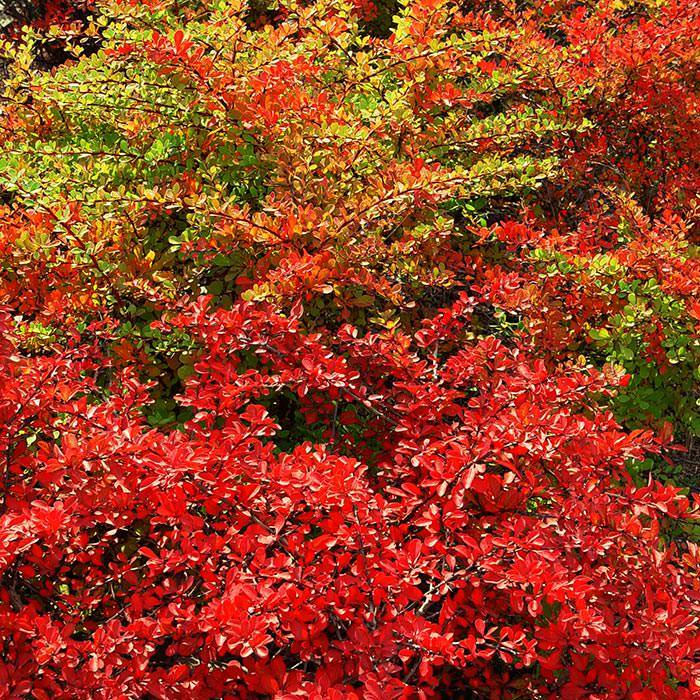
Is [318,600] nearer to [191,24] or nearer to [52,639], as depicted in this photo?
[52,639]

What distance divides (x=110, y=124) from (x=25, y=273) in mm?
883

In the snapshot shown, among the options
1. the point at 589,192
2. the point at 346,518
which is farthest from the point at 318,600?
the point at 589,192

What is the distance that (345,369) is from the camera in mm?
2480

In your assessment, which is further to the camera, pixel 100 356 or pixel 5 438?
pixel 100 356

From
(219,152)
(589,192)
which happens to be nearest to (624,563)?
(219,152)

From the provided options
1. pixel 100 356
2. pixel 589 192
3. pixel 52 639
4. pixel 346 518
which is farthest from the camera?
pixel 589 192

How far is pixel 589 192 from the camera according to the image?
13.3 feet

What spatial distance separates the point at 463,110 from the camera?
3.49m

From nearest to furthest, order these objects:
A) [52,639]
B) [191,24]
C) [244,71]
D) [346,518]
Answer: [52,639]
[346,518]
[244,71]
[191,24]

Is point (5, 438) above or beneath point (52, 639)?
above

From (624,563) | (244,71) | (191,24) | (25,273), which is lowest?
(624,563)

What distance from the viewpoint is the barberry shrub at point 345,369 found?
1.93 meters

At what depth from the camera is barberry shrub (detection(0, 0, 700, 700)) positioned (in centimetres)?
193

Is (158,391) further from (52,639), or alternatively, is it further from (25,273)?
(52,639)
